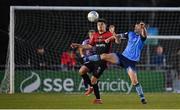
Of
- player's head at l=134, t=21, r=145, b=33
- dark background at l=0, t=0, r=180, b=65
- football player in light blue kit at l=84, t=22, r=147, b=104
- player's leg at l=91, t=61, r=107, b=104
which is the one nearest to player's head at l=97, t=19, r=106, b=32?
football player in light blue kit at l=84, t=22, r=147, b=104

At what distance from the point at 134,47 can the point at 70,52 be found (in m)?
8.97

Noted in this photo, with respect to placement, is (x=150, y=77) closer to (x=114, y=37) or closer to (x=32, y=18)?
(x=32, y=18)

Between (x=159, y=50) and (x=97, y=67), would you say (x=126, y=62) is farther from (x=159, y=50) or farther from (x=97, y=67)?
(x=159, y=50)

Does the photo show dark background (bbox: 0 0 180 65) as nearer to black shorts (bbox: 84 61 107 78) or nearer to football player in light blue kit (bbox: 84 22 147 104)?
black shorts (bbox: 84 61 107 78)

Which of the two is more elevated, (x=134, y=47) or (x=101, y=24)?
(x=101, y=24)

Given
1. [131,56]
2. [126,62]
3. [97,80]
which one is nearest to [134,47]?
[131,56]

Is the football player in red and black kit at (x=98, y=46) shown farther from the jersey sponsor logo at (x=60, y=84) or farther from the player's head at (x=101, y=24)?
the jersey sponsor logo at (x=60, y=84)

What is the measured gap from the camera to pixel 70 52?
27891 millimetres

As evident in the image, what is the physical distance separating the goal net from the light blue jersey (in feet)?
20.6

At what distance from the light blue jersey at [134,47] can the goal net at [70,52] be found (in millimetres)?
6292

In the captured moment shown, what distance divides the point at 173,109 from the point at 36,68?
11636mm

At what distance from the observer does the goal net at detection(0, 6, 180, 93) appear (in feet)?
86.1
